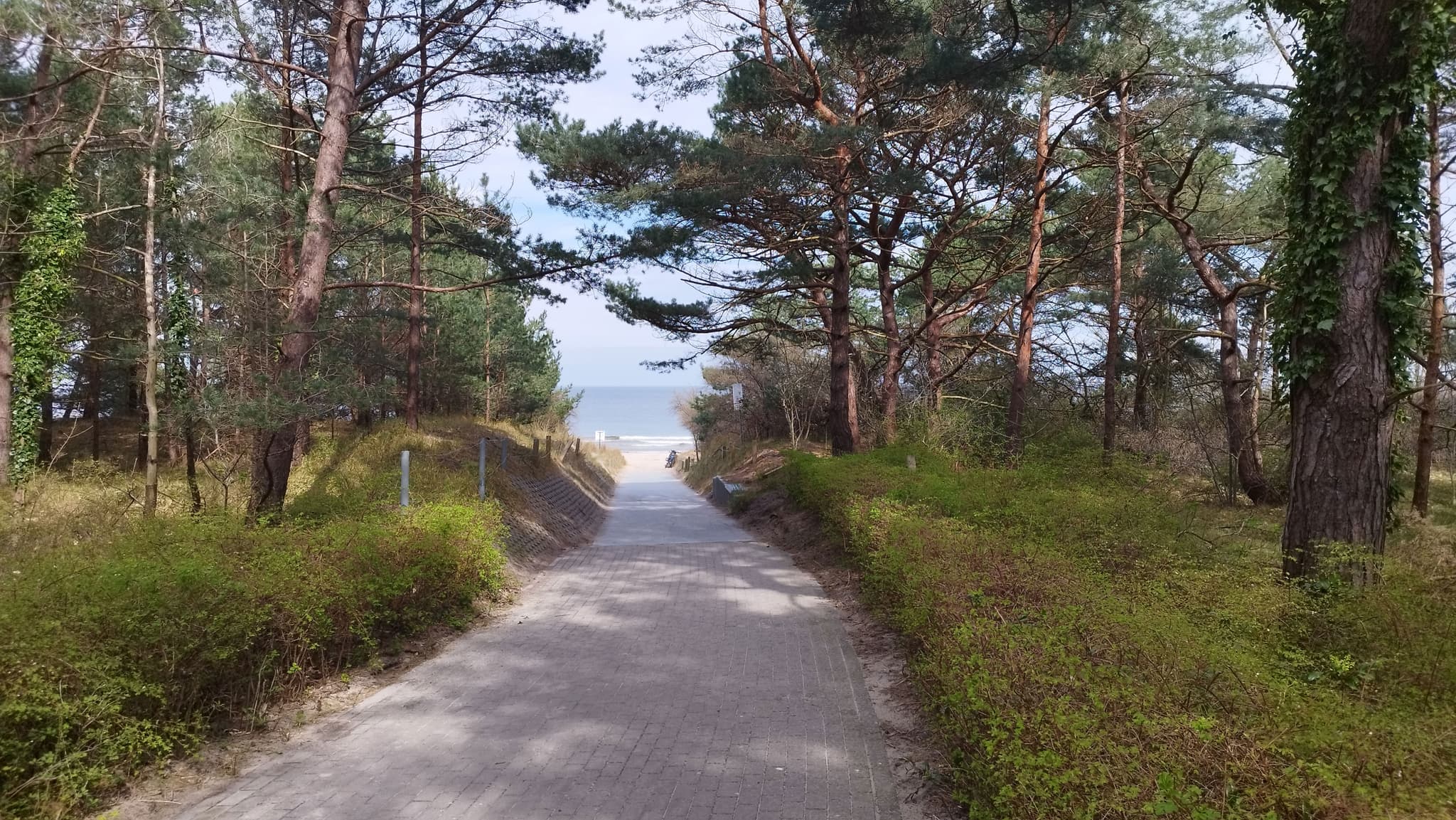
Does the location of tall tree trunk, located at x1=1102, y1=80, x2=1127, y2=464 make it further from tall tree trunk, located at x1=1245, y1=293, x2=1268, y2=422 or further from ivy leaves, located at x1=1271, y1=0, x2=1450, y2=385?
ivy leaves, located at x1=1271, y1=0, x2=1450, y2=385

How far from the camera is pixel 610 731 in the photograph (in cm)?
495

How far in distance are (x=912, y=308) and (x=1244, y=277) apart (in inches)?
337

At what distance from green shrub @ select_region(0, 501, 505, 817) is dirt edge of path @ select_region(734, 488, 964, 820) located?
373 centimetres

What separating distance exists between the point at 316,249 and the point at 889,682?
7.80 meters

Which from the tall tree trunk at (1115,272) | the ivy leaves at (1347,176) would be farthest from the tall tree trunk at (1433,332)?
the ivy leaves at (1347,176)

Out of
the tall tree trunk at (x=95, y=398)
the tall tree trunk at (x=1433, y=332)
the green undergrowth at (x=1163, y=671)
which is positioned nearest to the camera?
the green undergrowth at (x=1163, y=671)

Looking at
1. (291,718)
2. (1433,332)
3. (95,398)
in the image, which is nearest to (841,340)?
(1433,332)

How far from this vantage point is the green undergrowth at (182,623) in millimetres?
3488

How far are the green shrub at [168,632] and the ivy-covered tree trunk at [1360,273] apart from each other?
22.4 feet

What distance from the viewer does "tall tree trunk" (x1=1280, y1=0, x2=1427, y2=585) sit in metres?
5.59

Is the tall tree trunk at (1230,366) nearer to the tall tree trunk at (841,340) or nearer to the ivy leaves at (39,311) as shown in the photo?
the tall tree trunk at (841,340)

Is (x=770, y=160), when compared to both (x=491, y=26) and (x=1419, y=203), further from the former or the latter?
(x=1419, y=203)

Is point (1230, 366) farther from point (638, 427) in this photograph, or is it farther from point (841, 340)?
point (638, 427)

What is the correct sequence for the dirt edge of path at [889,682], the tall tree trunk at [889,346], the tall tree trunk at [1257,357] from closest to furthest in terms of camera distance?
the dirt edge of path at [889,682] < the tall tree trunk at [1257,357] < the tall tree trunk at [889,346]
